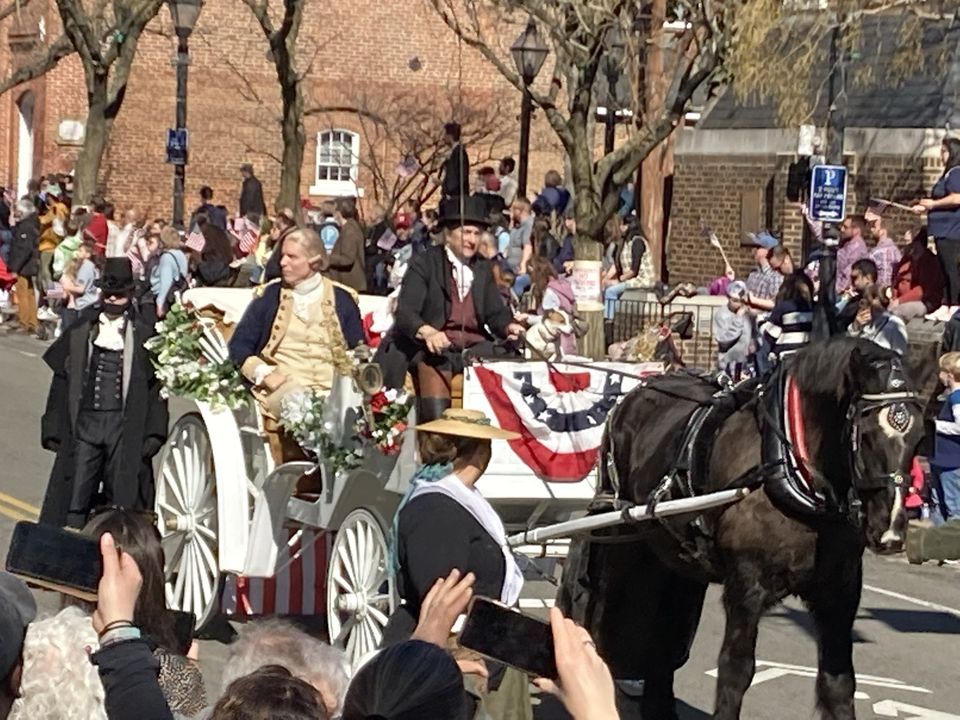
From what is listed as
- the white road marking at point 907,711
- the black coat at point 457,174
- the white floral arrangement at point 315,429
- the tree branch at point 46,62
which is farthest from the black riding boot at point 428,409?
the tree branch at point 46,62

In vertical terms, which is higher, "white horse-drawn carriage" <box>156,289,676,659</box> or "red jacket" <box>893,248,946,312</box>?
"red jacket" <box>893,248,946,312</box>

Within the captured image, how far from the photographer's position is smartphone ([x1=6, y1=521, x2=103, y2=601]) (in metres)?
4.21

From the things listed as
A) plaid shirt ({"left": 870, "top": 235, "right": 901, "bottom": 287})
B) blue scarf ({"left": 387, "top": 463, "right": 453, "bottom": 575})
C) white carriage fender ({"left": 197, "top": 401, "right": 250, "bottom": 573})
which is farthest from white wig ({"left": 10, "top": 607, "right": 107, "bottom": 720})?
plaid shirt ({"left": 870, "top": 235, "right": 901, "bottom": 287})

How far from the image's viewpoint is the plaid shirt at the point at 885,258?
19422mm

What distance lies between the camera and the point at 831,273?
62.5ft

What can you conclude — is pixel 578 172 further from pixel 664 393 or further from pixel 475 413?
pixel 475 413

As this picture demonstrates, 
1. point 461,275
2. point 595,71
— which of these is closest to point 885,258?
point 595,71

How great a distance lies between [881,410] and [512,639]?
4853mm

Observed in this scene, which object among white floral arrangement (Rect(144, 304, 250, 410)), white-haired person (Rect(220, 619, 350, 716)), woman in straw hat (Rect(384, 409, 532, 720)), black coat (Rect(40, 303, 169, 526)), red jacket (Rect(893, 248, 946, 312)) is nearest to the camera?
white-haired person (Rect(220, 619, 350, 716))

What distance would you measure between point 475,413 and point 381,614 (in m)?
1.82

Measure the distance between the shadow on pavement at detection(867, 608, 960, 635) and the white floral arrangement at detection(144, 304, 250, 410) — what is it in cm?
424

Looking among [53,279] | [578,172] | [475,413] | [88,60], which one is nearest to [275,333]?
[475,413]

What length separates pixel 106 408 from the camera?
470 inches

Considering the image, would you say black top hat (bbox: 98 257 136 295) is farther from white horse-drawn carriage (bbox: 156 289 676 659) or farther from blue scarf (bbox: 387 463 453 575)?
blue scarf (bbox: 387 463 453 575)
